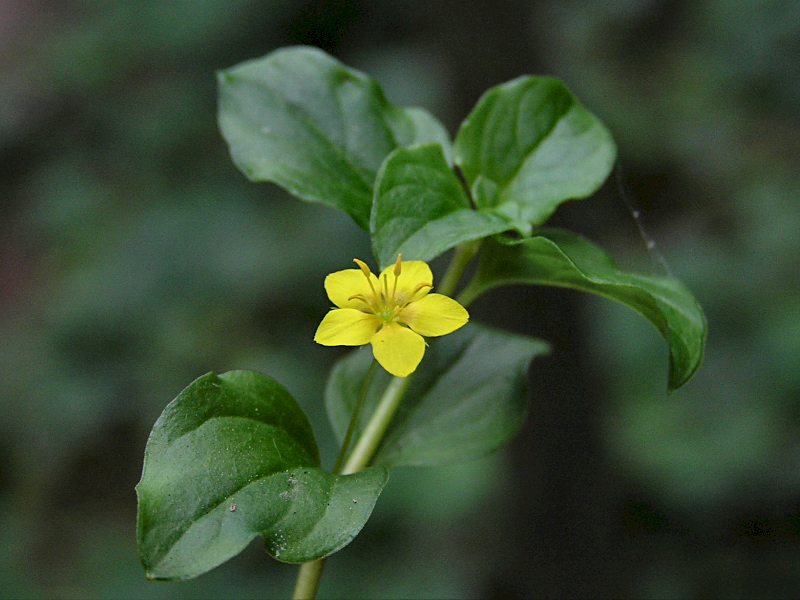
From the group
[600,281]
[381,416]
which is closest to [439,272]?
[381,416]

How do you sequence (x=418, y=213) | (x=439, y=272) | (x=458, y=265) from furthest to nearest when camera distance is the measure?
(x=439, y=272) → (x=458, y=265) → (x=418, y=213)

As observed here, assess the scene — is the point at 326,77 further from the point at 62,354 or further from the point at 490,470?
the point at 62,354

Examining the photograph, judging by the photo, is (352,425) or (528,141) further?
(528,141)

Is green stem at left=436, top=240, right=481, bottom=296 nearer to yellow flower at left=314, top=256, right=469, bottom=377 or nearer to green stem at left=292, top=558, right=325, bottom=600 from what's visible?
yellow flower at left=314, top=256, right=469, bottom=377

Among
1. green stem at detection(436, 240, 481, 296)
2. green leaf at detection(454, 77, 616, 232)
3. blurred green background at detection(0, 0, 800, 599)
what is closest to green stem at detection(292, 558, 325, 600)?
green stem at detection(436, 240, 481, 296)

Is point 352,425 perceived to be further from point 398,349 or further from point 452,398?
point 452,398

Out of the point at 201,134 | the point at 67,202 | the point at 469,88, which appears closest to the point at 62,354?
the point at 67,202

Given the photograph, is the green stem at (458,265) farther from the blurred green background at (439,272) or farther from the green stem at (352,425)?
the blurred green background at (439,272)
